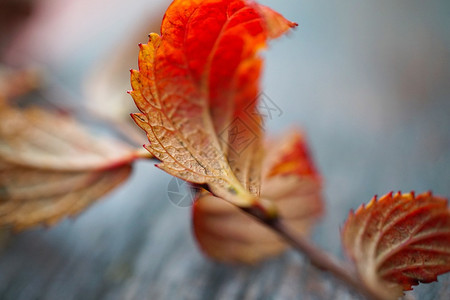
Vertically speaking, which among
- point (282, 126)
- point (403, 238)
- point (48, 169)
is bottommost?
point (282, 126)

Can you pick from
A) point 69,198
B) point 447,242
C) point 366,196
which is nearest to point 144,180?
point 69,198

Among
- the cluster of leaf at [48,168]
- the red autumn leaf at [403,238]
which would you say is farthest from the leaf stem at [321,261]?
the cluster of leaf at [48,168]

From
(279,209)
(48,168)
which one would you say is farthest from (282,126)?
(48,168)

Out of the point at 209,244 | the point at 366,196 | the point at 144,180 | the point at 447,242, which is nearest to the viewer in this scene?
the point at 447,242

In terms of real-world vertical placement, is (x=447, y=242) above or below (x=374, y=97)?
above

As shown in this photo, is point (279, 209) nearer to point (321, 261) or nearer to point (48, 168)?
point (321, 261)

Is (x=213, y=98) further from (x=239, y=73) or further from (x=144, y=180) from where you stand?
(x=144, y=180)

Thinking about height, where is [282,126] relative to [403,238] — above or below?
below

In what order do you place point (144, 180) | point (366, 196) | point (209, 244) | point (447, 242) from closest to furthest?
point (447, 242)
point (209, 244)
point (366, 196)
point (144, 180)
